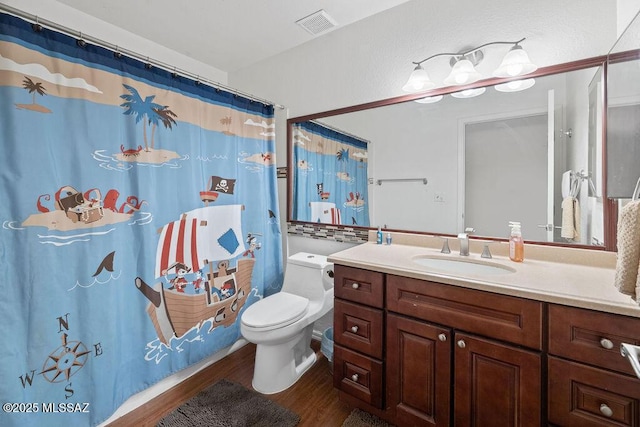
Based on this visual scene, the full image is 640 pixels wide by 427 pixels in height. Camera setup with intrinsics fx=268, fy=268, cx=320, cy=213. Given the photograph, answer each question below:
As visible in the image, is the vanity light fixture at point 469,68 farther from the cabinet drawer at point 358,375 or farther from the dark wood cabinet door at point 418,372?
the cabinet drawer at point 358,375

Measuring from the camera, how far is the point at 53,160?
49.4 inches

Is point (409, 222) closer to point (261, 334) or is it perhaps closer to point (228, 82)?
point (261, 334)

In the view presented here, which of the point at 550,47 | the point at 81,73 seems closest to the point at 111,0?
the point at 81,73

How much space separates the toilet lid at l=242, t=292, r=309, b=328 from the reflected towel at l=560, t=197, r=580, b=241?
151 cm

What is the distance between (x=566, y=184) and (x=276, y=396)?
2004mm

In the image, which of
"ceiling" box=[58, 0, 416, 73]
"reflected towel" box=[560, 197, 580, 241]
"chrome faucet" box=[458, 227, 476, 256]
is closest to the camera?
"reflected towel" box=[560, 197, 580, 241]

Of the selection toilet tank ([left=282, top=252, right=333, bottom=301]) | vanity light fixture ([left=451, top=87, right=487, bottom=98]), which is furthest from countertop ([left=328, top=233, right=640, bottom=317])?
vanity light fixture ([left=451, top=87, right=487, bottom=98])

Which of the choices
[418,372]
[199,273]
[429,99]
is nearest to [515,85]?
[429,99]

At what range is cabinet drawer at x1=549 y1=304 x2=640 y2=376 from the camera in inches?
33.5

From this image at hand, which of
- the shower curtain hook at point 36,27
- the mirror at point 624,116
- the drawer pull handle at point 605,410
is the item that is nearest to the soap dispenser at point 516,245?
the mirror at point 624,116

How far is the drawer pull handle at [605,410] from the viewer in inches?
34.4

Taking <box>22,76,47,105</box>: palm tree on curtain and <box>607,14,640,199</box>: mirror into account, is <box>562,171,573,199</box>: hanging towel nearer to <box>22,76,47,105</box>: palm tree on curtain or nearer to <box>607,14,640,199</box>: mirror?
<box>607,14,640,199</box>: mirror

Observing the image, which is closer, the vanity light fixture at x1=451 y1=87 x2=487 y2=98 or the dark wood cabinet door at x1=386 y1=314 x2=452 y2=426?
the dark wood cabinet door at x1=386 y1=314 x2=452 y2=426

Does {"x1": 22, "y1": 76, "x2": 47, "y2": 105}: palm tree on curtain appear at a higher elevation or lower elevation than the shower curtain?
higher
